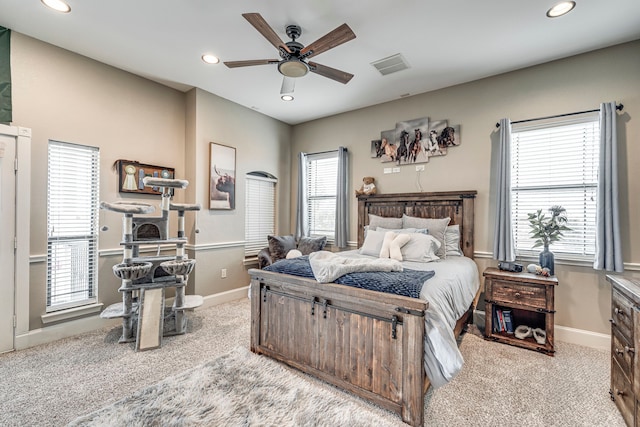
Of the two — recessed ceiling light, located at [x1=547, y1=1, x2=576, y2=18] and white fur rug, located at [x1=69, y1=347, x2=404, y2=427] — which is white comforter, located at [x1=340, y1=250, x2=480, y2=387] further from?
recessed ceiling light, located at [x1=547, y1=1, x2=576, y2=18]

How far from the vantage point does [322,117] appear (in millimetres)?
4898

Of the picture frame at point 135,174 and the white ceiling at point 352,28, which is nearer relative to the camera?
the white ceiling at point 352,28

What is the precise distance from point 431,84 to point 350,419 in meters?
3.71

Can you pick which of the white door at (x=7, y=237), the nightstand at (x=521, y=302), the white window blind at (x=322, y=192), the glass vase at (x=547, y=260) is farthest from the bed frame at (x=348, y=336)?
the white window blind at (x=322, y=192)

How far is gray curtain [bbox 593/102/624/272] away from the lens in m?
2.62

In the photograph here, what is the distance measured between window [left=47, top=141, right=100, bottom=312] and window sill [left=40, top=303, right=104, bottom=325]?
0.06 meters

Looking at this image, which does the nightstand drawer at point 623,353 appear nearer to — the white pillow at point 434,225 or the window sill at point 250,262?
the white pillow at point 434,225

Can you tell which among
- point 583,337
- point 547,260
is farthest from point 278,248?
point 583,337

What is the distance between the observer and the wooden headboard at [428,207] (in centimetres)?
347

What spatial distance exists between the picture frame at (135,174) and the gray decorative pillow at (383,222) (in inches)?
112

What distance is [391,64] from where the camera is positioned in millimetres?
3113

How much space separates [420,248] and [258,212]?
282 cm

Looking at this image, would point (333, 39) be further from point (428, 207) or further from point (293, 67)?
point (428, 207)

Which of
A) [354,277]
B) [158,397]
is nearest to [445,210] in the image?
[354,277]
